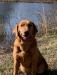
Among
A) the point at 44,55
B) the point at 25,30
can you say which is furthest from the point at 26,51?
the point at 44,55

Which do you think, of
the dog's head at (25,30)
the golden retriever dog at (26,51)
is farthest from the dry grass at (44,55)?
the dog's head at (25,30)

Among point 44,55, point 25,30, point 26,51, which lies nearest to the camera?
point 25,30

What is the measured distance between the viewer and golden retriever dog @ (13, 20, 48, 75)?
496cm

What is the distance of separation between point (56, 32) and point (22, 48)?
329 centimetres

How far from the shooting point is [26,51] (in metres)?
5.17

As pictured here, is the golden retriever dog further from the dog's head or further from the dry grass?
the dry grass

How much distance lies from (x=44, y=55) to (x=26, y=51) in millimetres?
1349

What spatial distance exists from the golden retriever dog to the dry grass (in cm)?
43

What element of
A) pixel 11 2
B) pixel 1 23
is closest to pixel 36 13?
pixel 1 23

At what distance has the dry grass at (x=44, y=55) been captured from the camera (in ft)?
19.1

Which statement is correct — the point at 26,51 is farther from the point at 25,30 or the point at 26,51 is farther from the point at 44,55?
the point at 44,55

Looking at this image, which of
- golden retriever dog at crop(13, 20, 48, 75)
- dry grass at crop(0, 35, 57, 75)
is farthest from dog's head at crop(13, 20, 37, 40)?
dry grass at crop(0, 35, 57, 75)

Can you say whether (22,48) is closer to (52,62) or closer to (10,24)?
(52,62)

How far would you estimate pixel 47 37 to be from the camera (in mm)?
7848
